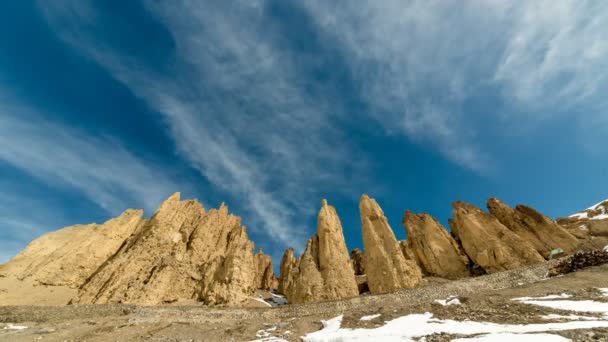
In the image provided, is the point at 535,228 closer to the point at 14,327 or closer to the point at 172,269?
the point at 172,269

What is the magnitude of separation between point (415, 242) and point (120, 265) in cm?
5207

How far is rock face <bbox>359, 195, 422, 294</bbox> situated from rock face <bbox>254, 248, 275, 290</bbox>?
35658mm

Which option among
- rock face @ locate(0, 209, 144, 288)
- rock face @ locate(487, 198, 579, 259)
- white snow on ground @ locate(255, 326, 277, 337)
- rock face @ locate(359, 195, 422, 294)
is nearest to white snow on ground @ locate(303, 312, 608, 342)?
white snow on ground @ locate(255, 326, 277, 337)

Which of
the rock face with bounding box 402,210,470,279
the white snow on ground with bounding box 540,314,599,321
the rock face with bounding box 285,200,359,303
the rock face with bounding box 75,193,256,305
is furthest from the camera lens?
the rock face with bounding box 402,210,470,279

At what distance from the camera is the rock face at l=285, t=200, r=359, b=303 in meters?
32.8

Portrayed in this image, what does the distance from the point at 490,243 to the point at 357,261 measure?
113 ft

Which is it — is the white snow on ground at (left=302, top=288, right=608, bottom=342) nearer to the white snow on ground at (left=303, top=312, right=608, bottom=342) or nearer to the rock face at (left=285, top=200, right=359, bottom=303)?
the white snow on ground at (left=303, top=312, right=608, bottom=342)

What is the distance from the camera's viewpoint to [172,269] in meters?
37.1

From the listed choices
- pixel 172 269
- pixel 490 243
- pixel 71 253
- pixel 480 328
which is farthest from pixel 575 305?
pixel 71 253

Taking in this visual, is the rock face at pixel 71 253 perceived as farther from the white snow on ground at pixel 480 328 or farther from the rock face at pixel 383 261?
the white snow on ground at pixel 480 328

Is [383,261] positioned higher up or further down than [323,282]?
higher up

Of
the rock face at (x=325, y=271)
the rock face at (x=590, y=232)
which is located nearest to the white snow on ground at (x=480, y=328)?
the rock face at (x=325, y=271)

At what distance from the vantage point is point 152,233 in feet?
138

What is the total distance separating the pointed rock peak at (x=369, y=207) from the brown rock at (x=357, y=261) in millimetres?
24991
